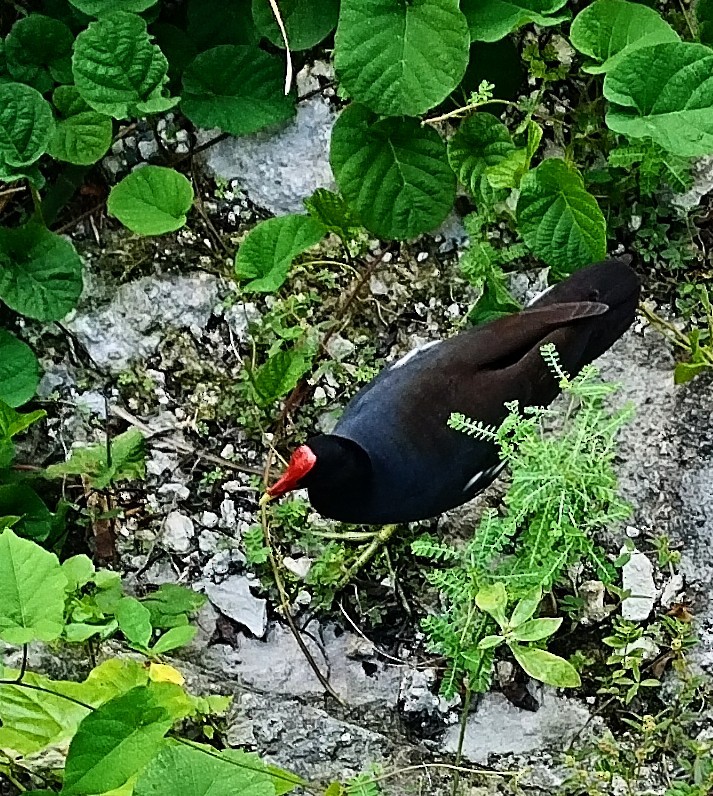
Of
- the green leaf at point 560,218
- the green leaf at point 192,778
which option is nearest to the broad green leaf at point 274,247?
the green leaf at point 560,218

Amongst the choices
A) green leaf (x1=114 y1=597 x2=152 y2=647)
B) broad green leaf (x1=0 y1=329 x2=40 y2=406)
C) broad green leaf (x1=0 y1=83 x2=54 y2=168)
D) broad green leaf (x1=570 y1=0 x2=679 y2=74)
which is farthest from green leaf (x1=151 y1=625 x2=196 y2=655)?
broad green leaf (x1=570 y1=0 x2=679 y2=74)

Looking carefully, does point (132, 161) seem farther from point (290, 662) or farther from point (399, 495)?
point (290, 662)

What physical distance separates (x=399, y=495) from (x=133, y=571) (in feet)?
1.70

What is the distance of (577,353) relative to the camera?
131 cm

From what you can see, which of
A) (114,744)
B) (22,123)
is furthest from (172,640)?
(22,123)

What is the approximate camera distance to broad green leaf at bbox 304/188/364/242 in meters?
1.42

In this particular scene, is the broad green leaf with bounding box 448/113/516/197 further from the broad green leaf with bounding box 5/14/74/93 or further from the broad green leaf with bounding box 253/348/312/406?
the broad green leaf with bounding box 5/14/74/93

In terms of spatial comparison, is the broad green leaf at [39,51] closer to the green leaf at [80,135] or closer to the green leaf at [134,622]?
the green leaf at [80,135]

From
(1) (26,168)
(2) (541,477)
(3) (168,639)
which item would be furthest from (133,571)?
(2) (541,477)

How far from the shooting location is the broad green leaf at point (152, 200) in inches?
56.4

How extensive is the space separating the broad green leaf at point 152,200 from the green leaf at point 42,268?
10cm

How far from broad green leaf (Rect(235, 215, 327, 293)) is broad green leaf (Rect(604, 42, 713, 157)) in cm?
44

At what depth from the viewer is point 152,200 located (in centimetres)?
146

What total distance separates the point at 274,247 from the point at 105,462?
1.33 ft
